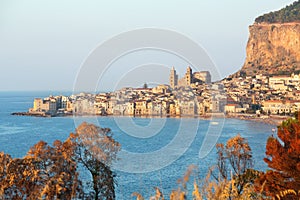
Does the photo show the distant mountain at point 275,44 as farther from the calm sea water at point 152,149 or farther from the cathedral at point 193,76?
the cathedral at point 193,76

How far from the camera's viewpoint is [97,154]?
3311mm

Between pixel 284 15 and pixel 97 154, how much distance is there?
3359 cm

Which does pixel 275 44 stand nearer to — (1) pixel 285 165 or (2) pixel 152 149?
(2) pixel 152 149

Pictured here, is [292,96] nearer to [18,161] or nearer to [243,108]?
[243,108]

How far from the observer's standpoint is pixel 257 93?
27281 mm

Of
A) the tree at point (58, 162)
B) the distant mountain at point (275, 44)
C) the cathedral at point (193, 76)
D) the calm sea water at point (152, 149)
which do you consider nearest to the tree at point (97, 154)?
the tree at point (58, 162)

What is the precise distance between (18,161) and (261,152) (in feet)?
27.5

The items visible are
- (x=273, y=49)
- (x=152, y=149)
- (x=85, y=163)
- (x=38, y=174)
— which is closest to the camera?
(x=38, y=174)

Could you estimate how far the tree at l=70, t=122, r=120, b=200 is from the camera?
Answer: 3.29 meters

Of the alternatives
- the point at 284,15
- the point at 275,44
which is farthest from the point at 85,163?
the point at 284,15

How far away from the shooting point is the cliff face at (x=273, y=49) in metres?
31.7

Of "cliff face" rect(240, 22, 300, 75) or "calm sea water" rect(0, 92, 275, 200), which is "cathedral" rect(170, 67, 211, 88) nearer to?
"calm sea water" rect(0, 92, 275, 200)

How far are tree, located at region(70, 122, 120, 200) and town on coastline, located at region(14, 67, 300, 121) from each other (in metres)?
11.3

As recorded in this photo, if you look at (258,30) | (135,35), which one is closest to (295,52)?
(258,30)
